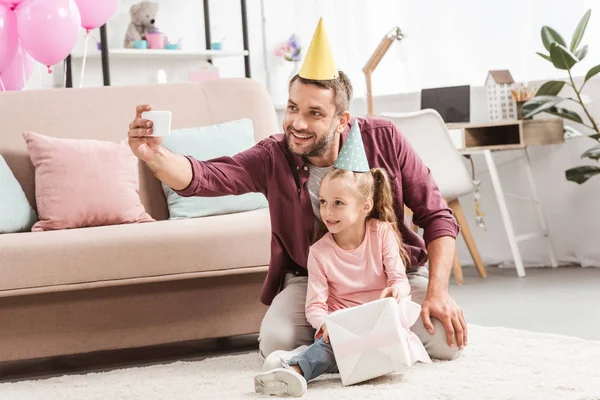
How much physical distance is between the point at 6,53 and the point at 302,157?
163 cm

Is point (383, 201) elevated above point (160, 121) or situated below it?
below

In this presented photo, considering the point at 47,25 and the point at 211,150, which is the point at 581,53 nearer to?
the point at 211,150

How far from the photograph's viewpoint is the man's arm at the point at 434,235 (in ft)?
6.65

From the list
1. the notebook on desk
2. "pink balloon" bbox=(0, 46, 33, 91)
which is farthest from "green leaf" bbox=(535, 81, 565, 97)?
"pink balloon" bbox=(0, 46, 33, 91)

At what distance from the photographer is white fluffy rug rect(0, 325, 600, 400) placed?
1736mm

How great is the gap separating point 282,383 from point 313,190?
571 mm

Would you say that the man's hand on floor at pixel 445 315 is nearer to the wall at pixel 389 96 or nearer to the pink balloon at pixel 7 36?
the pink balloon at pixel 7 36

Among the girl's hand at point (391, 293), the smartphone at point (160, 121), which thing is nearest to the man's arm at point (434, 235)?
the girl's hand at point (391, 293)

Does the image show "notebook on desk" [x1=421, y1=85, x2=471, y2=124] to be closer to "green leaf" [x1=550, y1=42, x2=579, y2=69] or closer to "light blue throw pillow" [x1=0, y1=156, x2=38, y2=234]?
"green leaf" [x1=550, y1=42, x2=579, y2=69]

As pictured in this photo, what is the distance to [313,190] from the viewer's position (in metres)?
2.18

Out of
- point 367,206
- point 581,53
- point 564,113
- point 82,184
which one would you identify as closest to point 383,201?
point 367,206

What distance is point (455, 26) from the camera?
4605 mm

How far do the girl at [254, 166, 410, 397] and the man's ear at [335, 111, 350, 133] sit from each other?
0.45ft

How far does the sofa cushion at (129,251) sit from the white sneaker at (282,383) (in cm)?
64
